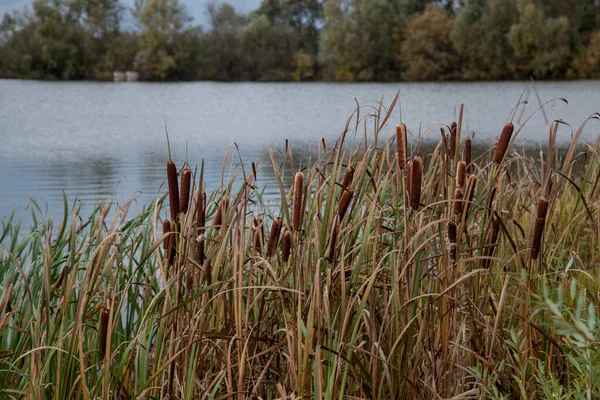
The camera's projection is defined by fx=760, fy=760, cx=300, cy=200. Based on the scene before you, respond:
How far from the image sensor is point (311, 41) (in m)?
42.4

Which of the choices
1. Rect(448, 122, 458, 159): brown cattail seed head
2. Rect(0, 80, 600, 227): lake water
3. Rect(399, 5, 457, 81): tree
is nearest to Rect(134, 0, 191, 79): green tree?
Rect(0, 80, 600, 227): lake water

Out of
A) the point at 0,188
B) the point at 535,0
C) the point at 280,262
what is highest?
the point at 535,0

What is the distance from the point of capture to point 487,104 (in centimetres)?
2408

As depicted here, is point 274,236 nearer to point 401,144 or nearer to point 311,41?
point 401,144

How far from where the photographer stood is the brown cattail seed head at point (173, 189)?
1.74 m

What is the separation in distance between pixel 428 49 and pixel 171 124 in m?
19.9

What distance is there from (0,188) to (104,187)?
1.20 metres

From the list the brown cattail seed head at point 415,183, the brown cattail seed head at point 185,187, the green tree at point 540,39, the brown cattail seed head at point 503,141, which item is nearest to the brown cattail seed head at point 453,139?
the brown cattail seed head at point 503,141

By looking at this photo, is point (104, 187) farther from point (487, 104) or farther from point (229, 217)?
point (487, 104)

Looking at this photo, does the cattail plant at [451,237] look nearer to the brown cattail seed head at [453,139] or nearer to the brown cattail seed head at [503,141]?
the brown cattail seed head at [503,141]

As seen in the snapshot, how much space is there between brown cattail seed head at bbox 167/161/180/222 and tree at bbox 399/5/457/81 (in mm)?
36581

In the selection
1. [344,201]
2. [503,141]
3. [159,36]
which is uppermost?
[159,36]

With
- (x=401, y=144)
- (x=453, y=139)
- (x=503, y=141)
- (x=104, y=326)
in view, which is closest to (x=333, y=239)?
(x=401, y=144)

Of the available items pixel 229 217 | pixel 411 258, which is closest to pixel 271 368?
pixel 229 217
